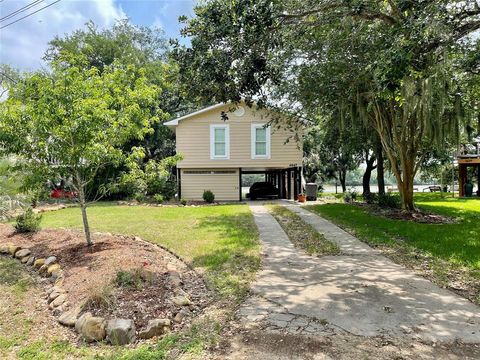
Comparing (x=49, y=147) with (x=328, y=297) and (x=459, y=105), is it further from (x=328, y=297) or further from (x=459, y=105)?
(x=459, y=105)

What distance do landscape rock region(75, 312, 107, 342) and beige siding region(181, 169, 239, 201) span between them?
53.5 ft

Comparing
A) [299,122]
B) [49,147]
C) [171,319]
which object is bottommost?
[171,319]

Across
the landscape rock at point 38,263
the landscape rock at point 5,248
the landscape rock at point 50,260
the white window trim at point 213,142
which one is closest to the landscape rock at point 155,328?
the landscape rock at point 50,260

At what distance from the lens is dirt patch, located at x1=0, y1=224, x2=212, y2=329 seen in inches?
170

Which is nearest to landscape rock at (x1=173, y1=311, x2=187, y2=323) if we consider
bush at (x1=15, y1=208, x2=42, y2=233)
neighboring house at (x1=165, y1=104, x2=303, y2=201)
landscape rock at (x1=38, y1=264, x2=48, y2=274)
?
landscape rock at (x1=38, y1=264, x2=48, y2=274)

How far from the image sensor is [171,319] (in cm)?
412

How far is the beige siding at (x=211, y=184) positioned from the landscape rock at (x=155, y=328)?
16455mm

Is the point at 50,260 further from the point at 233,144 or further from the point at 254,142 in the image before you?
the point at 254,142

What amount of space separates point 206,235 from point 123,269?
373cm

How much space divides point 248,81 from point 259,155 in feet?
43.8

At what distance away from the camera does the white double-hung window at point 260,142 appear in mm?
19750

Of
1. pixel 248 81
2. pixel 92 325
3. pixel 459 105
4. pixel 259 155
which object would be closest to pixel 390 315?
pixel 92 325

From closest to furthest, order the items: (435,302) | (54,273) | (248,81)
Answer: (435,302), (54,273), (248,81)

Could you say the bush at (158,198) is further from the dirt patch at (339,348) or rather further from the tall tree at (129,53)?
the dirt patch at (339,348)
